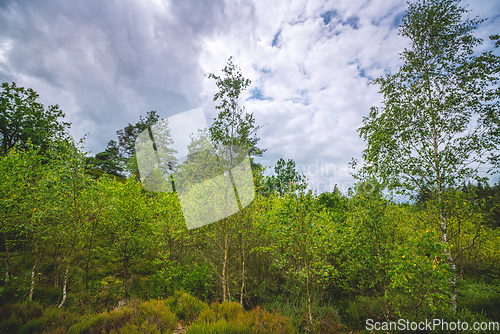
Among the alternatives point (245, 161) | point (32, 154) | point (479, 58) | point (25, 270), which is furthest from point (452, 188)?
point (25, 270)

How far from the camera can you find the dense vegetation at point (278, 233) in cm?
570

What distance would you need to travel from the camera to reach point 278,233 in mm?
6730

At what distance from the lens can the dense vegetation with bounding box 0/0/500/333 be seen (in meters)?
5.70

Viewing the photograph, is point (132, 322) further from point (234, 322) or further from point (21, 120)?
point (21, 120)

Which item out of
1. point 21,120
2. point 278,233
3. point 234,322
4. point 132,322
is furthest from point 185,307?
point 21,120

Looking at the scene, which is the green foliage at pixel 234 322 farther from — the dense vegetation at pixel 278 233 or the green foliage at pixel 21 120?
the green foliage at pixel 21 120

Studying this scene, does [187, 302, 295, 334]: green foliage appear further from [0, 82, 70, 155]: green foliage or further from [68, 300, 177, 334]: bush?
[0, 82, 70, 155]: green foliage

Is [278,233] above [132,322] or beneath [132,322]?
above

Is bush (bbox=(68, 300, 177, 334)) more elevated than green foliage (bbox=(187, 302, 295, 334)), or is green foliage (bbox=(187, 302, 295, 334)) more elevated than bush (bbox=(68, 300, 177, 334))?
bush (bbox=(68, 300, 177, 334))

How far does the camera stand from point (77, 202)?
289 inches

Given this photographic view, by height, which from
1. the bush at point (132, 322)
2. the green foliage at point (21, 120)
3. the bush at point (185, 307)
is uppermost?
the green foliage at point (21, 120)

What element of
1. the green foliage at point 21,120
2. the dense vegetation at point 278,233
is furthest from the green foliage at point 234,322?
the green foliage at point 21,120

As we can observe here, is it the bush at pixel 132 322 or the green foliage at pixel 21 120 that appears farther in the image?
the green foliage at pixel 21 120

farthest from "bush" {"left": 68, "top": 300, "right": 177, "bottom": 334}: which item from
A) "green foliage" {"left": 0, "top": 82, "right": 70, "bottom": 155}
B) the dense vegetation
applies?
"green foliage" {"left": 0, "top": 82, "right": 70, "bottom": 155}
